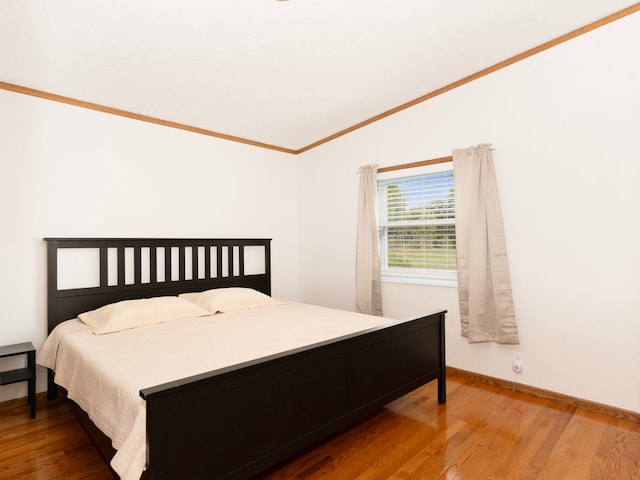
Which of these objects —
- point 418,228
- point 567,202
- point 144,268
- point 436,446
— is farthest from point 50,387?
point 567,202

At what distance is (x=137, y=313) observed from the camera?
9.29ft

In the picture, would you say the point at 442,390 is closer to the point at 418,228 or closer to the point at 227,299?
the point at 418,228

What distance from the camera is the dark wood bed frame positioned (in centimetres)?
145

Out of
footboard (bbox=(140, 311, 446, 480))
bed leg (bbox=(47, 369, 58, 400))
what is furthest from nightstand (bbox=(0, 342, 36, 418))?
footboard (bbox=(140, 311, 446, 480))

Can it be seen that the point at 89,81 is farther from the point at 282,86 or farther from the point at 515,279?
the point at 515,279

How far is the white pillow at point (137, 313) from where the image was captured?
2674mm

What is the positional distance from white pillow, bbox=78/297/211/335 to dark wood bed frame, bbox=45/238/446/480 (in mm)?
396

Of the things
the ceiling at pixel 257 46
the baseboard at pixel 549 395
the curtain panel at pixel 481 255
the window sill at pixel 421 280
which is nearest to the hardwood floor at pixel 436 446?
the baseboard at pixel 549 395

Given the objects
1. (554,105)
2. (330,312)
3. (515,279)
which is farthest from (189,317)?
(554,105)

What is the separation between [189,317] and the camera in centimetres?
309

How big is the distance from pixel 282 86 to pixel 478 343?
283 centimetres

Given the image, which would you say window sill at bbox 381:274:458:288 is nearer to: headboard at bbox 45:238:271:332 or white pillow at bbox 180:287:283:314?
white pillow at bbox 180:287:283:314

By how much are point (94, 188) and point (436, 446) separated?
329 cm

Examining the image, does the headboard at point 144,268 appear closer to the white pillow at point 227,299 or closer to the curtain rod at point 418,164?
the white pillow at point 227,299
